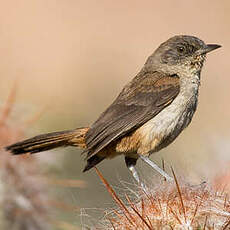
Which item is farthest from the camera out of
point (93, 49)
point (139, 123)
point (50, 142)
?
point (93, 49)

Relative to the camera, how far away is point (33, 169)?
5.52 m

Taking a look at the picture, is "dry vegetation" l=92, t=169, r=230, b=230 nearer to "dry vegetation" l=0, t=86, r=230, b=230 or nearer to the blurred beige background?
"dry vegetation" l=0, t=86, r=230, b=230

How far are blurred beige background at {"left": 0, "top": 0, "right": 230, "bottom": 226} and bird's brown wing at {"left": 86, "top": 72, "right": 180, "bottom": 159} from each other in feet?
9.74

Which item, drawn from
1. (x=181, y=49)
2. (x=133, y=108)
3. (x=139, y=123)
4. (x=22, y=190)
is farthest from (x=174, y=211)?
(x=181, y=49)

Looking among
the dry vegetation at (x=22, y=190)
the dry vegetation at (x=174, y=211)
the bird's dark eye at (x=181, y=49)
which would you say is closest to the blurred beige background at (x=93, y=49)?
the bird's dark eye at (x=181, y=49)

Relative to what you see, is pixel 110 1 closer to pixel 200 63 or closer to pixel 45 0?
pixel 45 0

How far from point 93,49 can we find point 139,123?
11.0 meters

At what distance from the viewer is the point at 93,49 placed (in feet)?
55.2

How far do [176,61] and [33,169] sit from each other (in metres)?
1.77

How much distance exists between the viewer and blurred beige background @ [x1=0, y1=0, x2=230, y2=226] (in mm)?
12828

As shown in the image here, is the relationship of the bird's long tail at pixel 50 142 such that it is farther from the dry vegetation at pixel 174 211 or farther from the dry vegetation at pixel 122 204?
the dry vegetation at pixel 174 211

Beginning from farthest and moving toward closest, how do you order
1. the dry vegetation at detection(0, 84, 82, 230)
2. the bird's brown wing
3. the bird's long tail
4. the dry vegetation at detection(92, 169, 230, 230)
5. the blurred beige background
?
1. the blurred beige background
2. the bird's brown wing
3. the bird's long tail
4. the dry vegetation at detection(0, 84, 82, 230)
5. the dry vegetation at detection(92, 169, 230, 230)

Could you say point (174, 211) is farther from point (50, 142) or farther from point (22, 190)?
point (50, 142)

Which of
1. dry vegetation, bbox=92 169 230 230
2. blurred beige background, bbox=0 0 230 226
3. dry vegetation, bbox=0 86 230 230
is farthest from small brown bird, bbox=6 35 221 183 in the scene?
blurred beige background, bbox=0 0 230 226
